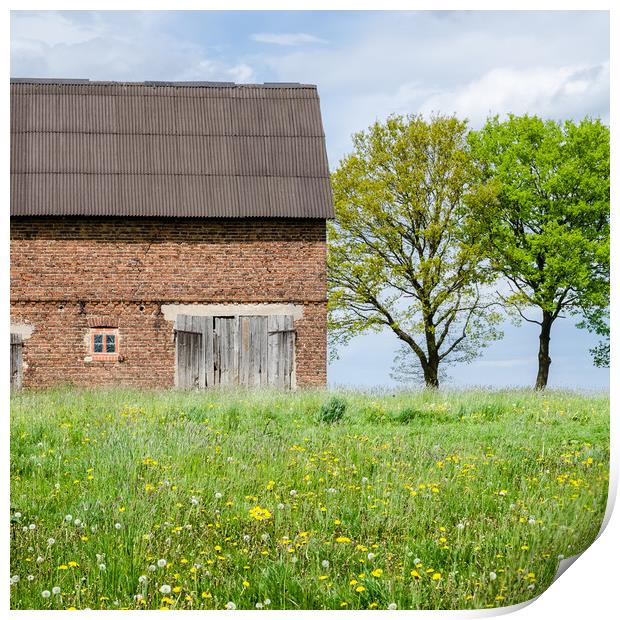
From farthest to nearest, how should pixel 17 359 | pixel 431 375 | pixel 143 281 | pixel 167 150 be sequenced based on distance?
pixel 143 281
pixel 431 375
pixel 167 150
pixel 17 359

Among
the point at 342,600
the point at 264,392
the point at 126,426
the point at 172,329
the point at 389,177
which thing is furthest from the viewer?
the point at 389,177

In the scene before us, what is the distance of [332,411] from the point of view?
8.20 meters

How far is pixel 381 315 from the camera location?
13266mm

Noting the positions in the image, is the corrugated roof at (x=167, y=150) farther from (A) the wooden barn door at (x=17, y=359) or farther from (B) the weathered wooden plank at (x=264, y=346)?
(B) the weathered wooden plank at (x=264, y=346)

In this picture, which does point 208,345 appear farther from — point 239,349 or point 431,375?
point 431,375

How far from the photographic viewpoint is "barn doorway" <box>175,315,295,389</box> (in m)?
11.1

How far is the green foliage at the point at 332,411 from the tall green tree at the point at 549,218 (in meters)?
2.27

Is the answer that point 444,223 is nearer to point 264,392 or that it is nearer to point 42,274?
point 264,392

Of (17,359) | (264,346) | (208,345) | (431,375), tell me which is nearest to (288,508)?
(431,375)

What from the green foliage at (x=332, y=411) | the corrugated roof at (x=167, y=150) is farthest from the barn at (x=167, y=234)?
the green foliage at (x=332, y=411)

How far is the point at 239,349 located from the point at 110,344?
1992 mm
